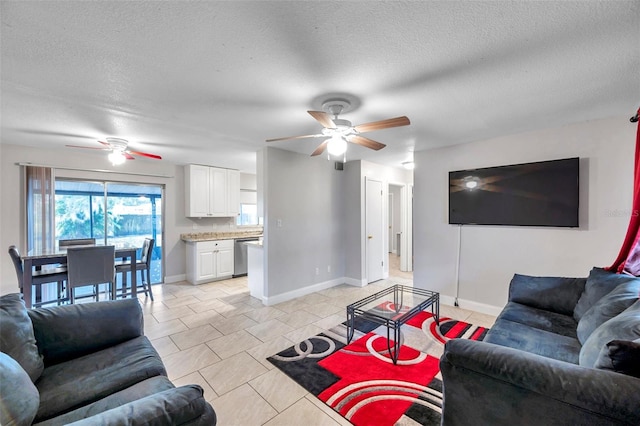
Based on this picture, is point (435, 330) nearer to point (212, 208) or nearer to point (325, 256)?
point (325, 256)

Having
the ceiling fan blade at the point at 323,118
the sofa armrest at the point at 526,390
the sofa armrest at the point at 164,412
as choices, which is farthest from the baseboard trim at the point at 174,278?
the sofa armrest at the point at 526,390

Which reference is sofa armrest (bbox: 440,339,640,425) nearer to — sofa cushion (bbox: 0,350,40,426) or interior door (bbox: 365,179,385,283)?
sofa cushion (bbox: 0,350,40,426)

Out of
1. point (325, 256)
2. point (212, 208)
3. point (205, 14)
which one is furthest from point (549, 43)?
point (212, 208)

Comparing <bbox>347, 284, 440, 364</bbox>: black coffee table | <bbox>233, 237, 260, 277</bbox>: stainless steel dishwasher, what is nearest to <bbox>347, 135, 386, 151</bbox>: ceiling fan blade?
<bbox>347, 284, 440, 364</bbox>: black coffee table

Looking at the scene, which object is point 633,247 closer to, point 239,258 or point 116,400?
point 116,400

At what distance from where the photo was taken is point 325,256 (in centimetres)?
484

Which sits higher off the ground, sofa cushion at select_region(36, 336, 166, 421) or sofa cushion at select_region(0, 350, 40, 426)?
sofa cushion at select_region(0, 350, 40, 426)

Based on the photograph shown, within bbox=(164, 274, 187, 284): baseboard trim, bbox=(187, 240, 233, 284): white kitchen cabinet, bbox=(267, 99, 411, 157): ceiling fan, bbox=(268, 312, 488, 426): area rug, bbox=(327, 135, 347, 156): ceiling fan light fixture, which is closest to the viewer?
bbox=(268, 312, 488, 426): area rug

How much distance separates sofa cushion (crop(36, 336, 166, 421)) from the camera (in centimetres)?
130

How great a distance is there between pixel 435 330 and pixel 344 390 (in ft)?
4.93

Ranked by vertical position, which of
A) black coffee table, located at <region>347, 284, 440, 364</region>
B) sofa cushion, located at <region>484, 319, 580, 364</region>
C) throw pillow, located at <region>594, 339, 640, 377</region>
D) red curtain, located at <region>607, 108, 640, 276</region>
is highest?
red curtain, located at <region>607, 108, 640, 276</region>

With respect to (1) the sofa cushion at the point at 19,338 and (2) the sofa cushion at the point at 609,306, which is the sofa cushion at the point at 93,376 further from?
(2) the sofa cushion at the point at 609,306

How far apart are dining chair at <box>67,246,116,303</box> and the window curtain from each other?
1159mm

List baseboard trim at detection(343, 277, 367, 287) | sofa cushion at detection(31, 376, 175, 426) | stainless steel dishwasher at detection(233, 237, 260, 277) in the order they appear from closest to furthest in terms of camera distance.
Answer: sofa cushion at detection(31, 376, 175, 426) < baseboard trim at detection(343, 277, 367, 287) < stainless steel dishwasher at detection(233, 237, 260, 277)
